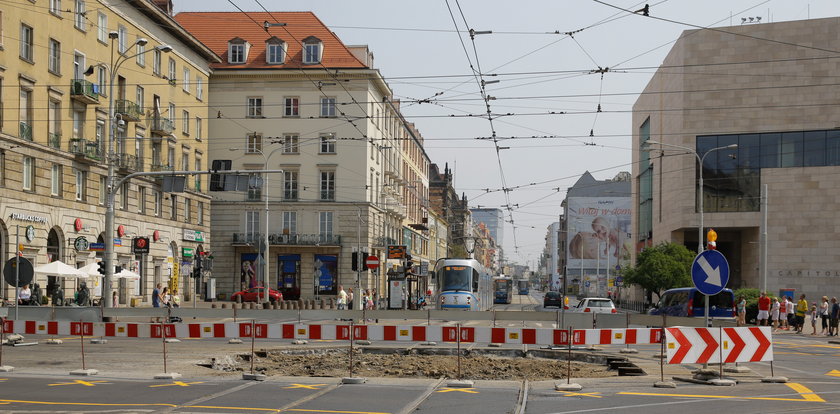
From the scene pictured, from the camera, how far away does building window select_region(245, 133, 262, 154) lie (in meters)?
67.5

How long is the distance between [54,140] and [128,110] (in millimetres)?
7430

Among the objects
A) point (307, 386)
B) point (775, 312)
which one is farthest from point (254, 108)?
point (307, 386)

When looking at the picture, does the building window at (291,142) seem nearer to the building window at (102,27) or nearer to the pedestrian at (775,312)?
the building window at (102,27)

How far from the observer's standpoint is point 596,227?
123875mm

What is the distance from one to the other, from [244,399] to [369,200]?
2184 inches

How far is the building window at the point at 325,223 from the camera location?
224ft

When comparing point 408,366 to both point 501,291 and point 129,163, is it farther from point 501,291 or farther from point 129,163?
point 501,291

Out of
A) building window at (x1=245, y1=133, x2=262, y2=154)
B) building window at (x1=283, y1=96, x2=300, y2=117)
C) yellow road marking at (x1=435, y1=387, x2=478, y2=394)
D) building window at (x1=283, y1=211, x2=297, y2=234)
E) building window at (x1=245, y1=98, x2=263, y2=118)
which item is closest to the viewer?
yellow road marking at (x1=435, y1=387, x2=478, y2=394)

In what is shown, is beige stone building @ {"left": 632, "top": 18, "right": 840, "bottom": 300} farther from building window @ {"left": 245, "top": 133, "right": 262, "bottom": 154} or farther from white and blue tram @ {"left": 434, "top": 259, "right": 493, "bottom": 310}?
building window @ {"left": 245, "top": 133, "right": 262, "bottom": 154}

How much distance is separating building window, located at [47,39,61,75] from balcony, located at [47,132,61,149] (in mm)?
2728

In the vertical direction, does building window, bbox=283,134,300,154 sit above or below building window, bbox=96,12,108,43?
below

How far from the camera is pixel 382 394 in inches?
571

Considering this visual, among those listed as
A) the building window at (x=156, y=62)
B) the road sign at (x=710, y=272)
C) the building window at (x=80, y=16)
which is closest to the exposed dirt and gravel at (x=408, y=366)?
the road sign at (x=710, y=272)

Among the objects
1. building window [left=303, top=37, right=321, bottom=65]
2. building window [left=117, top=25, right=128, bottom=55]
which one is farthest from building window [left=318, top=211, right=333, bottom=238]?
building window [left=117, top=25, right=128, bottom=55]
